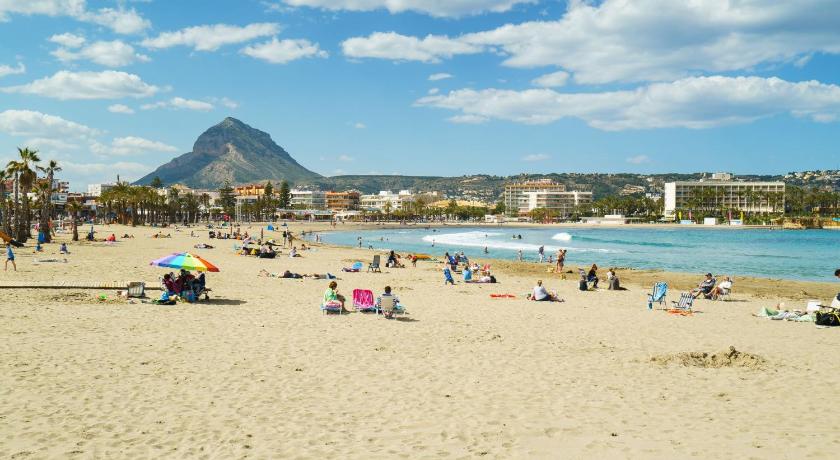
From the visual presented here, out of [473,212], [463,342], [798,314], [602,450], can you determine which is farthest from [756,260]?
[473,212]

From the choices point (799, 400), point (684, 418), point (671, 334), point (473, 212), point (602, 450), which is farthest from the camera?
point (473, 212)

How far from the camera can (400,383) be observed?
8617mm

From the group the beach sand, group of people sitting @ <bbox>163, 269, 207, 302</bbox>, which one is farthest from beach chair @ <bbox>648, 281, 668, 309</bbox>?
group of people sitting @ <bbox>163, 269, 207, 302</bbox>

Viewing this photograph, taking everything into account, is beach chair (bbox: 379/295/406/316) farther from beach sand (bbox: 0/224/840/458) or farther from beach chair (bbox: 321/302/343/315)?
beach chair (bbox: 321/302/343/315)

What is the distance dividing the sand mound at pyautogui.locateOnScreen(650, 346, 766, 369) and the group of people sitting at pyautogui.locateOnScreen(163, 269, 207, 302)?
36.7 ft

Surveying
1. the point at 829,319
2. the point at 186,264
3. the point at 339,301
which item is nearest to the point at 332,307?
the point at 339,301

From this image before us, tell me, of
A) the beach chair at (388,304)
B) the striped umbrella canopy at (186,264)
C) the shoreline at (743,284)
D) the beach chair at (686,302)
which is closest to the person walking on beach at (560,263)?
the shoreline at (743,284)

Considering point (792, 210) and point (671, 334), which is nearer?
point (671, 334)

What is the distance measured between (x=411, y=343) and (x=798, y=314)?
10585 mm

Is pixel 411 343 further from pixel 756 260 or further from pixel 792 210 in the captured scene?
pixel 792 210

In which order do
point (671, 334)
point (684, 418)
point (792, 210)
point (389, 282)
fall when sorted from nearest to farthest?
point (684, 418), point (671, 334), point (389, 282), point (792, 210)

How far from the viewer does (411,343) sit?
11.4 meters

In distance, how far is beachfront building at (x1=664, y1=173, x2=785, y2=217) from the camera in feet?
572

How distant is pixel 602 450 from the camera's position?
6.22m
